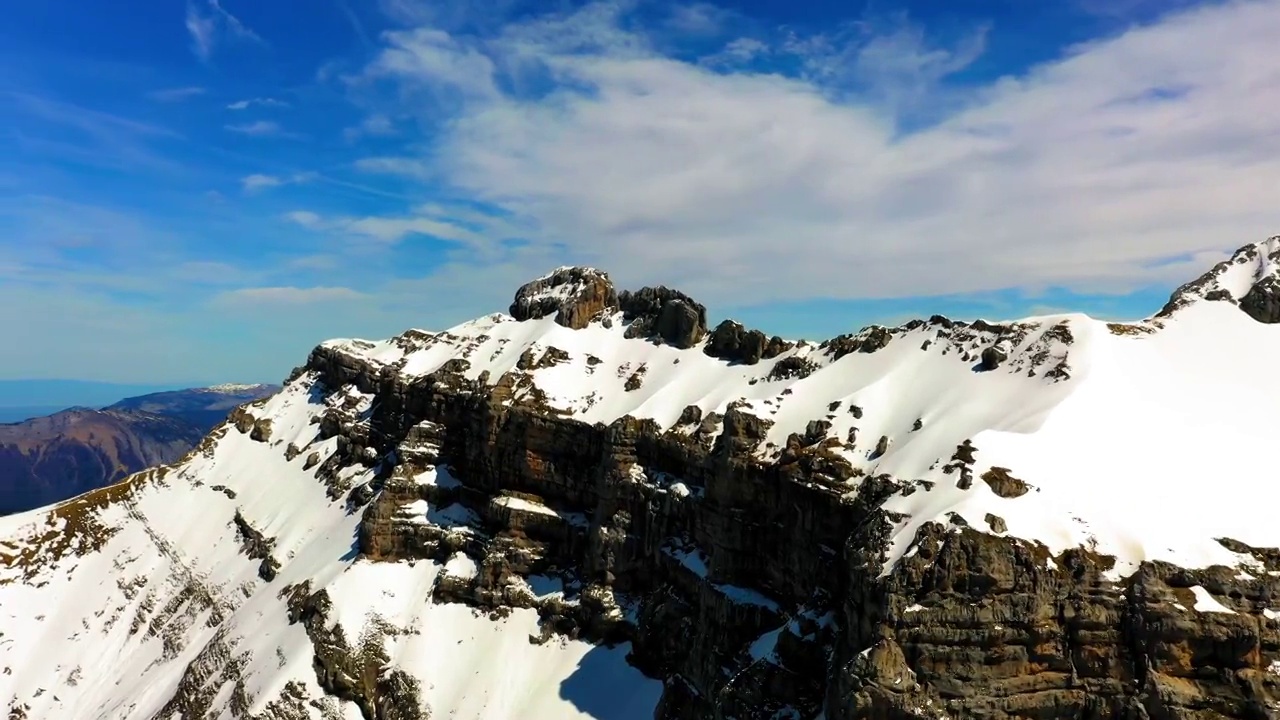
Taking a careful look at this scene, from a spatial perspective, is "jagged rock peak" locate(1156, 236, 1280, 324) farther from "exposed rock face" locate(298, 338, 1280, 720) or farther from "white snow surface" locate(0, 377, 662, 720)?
"white snow surface" locate(0, 377, 662, 720)

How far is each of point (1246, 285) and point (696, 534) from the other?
6255 cm

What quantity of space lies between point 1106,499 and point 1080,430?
7.67 meters

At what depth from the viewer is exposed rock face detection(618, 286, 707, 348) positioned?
11012cm

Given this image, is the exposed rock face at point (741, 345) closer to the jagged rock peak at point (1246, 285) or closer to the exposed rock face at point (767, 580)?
the exposed rock face at point (767, 580)

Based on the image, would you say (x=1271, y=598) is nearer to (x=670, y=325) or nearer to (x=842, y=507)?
(x=842, y=507)

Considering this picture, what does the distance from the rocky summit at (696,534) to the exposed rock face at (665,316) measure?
0.60 m

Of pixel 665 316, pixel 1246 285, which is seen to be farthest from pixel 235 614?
pixel 1246 285

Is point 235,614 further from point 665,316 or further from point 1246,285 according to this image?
point 1246,285

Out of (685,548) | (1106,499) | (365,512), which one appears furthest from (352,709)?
(1106,499)

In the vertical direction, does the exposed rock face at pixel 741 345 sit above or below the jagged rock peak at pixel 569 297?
below

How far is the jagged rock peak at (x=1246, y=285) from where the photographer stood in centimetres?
7375

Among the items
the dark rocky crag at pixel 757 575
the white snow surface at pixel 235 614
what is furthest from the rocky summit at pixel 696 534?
the white snow surface at pixel 235 614

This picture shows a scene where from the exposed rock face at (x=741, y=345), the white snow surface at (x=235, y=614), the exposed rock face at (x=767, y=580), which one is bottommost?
the white snow surface at (x=235, y=614)

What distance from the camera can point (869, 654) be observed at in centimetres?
4372
